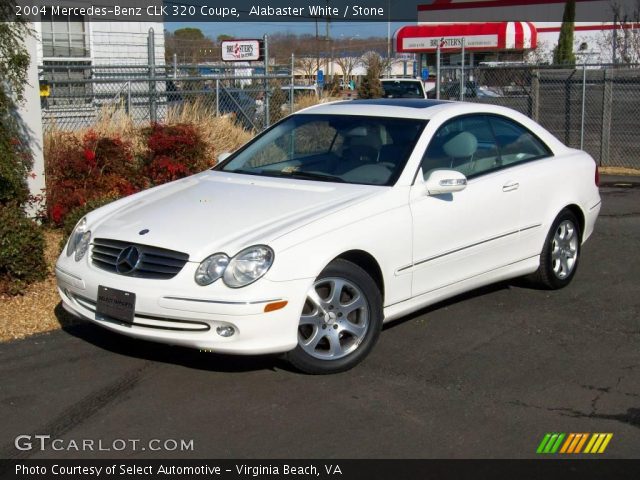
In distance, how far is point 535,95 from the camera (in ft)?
58.9

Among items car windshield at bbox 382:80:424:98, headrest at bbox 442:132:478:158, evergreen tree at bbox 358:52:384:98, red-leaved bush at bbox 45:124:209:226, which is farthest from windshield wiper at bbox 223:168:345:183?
car windshield at bbox 382:80:424:98

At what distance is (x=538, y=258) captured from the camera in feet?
23.7

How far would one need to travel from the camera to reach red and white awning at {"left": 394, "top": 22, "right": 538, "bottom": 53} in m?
41.2

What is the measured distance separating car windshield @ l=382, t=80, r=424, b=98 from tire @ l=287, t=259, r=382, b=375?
22.7 meters

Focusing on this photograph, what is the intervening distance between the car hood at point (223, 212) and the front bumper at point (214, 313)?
234 mm

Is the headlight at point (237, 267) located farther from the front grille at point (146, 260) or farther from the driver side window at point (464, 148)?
the driver side window at point (464, 148)

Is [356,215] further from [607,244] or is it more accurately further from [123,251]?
[607,244]

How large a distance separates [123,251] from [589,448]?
9.41ft

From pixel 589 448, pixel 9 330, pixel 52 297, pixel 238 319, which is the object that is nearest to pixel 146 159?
pixel 52 297

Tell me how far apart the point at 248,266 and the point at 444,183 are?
1637 mm

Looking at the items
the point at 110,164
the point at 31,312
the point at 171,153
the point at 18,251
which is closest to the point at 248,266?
the point at 31,312

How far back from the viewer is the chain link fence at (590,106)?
16703mm

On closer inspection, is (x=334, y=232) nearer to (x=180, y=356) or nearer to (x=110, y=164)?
(x=180, y=356)

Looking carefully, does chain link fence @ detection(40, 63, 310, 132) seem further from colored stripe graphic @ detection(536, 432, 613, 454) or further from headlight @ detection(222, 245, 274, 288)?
colored stripe graphic @ detection(536, 432, 613, 454)
